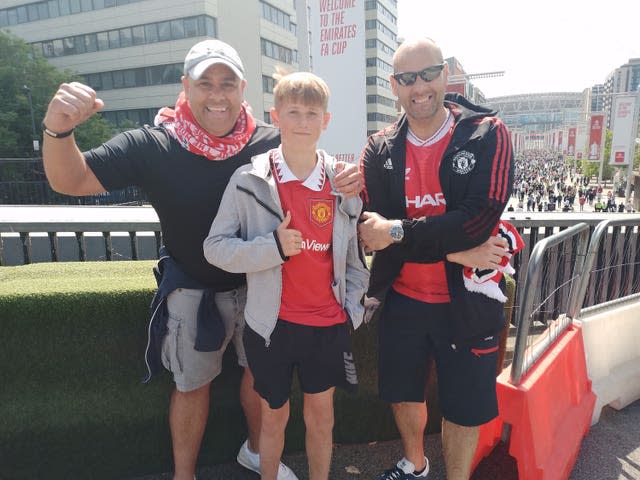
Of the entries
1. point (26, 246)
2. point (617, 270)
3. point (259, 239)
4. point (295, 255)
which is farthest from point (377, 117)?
point (259, 239)

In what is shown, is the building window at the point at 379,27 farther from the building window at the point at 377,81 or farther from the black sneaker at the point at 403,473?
the black sneaker at the point at 403,473

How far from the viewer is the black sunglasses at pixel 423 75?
220cm

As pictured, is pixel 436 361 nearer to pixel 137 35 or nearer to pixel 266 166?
pixel 266 166

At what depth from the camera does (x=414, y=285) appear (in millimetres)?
2393

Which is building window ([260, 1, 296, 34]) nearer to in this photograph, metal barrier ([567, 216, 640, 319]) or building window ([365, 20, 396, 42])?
building window ([365, 20, 396, 42])

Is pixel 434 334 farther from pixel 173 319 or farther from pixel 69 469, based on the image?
pixel 69 469

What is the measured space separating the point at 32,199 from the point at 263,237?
19852 millimetres

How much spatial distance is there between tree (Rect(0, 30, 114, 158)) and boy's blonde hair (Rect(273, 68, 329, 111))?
1316 inches

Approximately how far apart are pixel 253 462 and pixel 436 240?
5.78 ft

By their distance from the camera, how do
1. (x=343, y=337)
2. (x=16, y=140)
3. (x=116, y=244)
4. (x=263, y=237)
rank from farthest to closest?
(x=16, y=140)
(x=116, y=244)
(x=343, y=337)
(x=263, y=237)

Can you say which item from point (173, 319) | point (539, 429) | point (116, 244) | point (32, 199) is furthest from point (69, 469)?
point (32, 199)

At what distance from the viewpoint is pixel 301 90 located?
2.02 metres

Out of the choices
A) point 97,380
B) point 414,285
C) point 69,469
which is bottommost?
point 69,469

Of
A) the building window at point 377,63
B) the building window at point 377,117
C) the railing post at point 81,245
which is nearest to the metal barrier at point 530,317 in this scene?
the railing post at point 81,245
